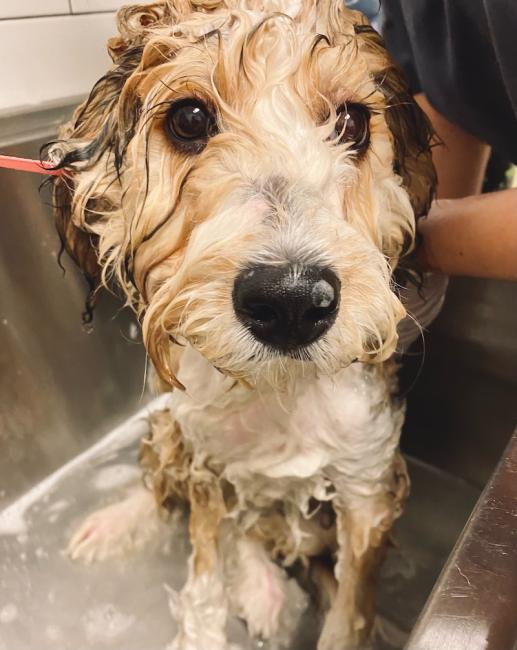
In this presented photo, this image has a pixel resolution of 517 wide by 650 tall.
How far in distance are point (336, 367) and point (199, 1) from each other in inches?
20.8

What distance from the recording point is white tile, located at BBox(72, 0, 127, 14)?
55.2 inches

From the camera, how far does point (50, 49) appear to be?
1.38 metres

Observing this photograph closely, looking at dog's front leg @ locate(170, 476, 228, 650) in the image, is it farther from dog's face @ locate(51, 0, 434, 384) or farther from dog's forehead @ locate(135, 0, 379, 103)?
dog's forehead @ locate(135, 0, 379, 103)

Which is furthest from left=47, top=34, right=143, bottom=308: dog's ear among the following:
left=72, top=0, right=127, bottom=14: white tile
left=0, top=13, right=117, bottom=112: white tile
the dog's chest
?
left=72, top=0, right=127, bottom=14: white tile

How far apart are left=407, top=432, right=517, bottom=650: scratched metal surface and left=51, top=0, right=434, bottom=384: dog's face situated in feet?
0.72

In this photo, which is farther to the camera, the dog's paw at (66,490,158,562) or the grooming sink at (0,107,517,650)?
the dog's paw at (66,490,158,562)

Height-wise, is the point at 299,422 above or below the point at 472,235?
below

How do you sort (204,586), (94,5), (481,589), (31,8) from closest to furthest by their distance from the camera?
(481,589) → (204,586) → (31,8) → (94,5)

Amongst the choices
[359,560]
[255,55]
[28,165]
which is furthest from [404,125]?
[359,560]

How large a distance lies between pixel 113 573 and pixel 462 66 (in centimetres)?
121

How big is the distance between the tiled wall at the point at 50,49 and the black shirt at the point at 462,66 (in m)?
0.68

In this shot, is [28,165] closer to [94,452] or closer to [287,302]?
[287,302]

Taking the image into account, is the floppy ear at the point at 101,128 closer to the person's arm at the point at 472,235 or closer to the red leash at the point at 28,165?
the red leash at the point at 28,165

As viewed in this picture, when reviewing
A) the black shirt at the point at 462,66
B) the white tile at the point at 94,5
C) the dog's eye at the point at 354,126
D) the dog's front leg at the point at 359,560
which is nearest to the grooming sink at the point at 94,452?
the dog's front leg at the point at 359,560
